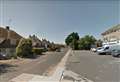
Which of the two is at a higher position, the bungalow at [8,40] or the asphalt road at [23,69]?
the bungalow at [8,40]

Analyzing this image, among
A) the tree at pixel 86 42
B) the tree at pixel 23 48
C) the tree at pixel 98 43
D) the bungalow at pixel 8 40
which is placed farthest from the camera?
the tree at pixel 86 42

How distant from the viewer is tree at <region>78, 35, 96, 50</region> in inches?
3716

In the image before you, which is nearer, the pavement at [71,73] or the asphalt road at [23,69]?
the pavement at [71,73]

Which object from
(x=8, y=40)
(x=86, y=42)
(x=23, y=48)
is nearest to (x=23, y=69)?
(x=23, y=48)

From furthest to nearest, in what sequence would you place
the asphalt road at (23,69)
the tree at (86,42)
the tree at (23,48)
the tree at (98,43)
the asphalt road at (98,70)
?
the tree at (86,42) → the tree at (98,43) → the tree at (23,48) → the asphalt road at (23,69) → the asphalt road at (98,70)

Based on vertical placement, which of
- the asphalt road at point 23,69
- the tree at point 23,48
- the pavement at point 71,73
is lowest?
the pavement at point 71,73

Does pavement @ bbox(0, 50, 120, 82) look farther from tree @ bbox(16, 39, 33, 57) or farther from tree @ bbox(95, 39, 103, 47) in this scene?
tree @ bbox(95, 39, 103, 47)

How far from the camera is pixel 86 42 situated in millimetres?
94062

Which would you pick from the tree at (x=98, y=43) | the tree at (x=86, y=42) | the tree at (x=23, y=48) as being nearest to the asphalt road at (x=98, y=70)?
the tree at (x=23, y=48)

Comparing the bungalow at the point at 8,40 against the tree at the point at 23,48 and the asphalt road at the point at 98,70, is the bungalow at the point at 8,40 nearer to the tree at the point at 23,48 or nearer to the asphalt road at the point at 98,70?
the tree at the point at 23,48

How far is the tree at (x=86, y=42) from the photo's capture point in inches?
3716

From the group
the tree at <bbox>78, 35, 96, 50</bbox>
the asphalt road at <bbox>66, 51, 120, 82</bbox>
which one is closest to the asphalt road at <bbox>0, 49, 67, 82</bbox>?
the asphalt road at <bbox>66, 51, 120, 82</bbox>

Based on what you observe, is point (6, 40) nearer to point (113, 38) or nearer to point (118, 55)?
point (118, 55)

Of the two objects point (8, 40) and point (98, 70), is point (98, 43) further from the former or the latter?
point (98, 70)
